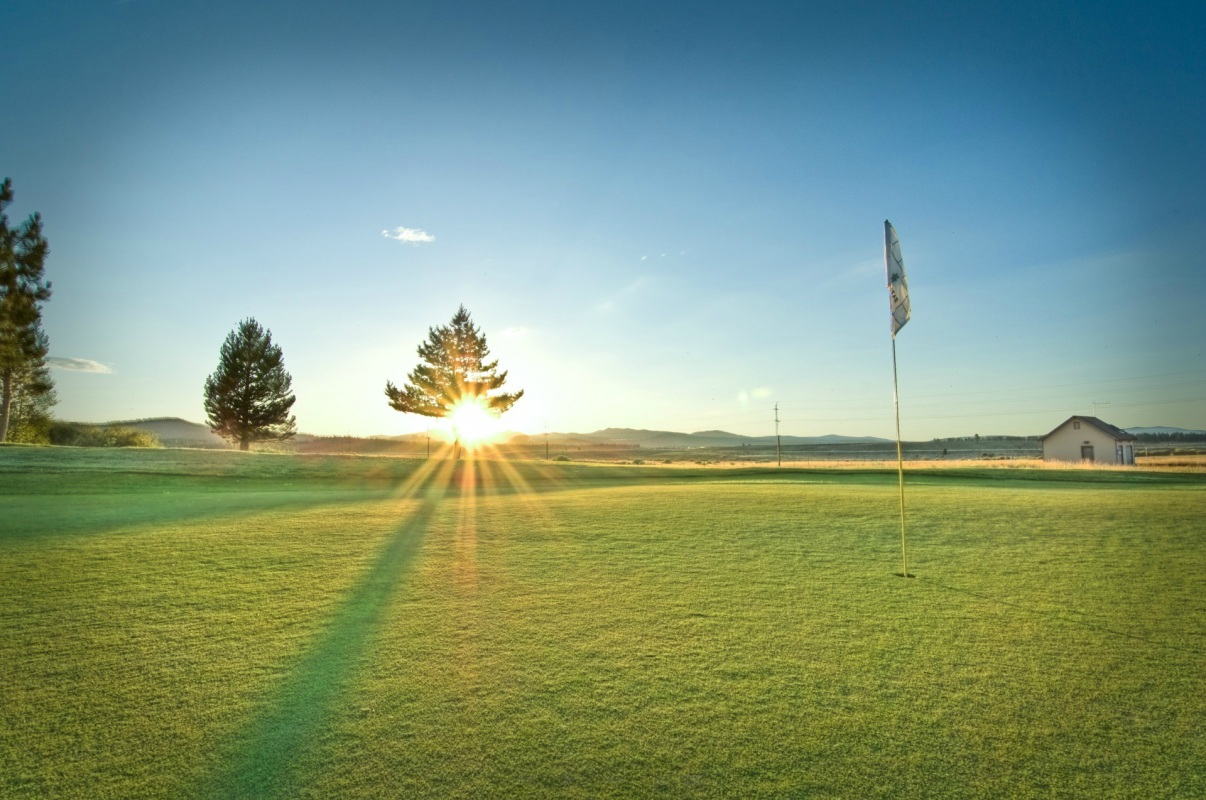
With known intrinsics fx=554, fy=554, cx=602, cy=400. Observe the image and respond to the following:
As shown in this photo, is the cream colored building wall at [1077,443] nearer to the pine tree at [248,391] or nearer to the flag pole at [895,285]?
the flag pole at [895,285]

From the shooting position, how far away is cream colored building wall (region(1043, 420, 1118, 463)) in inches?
2021

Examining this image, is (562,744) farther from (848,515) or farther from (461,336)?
(461,336)

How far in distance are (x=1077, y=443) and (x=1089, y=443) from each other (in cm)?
132

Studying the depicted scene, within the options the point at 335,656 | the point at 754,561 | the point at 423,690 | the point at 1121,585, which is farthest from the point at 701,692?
the point at 1121,585

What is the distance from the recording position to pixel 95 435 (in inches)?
2100

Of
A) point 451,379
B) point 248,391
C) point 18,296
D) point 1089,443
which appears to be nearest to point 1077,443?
point 1089,443

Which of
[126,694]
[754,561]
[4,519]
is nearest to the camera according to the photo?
[126,694]

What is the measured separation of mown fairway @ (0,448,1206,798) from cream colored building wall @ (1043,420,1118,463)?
186 feet

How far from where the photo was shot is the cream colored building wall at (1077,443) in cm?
5134

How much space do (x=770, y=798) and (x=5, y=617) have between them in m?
6.55

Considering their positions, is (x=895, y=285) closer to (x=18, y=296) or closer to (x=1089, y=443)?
(x=18, y=296)

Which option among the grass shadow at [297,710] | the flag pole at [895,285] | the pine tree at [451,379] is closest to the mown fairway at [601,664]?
the grass shadow at [297,710]

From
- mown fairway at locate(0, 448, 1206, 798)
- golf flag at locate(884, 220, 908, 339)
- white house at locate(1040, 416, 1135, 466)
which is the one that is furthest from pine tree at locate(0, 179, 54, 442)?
white house at locate(1040, 416, 1135, 466)

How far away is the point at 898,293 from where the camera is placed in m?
7.55
